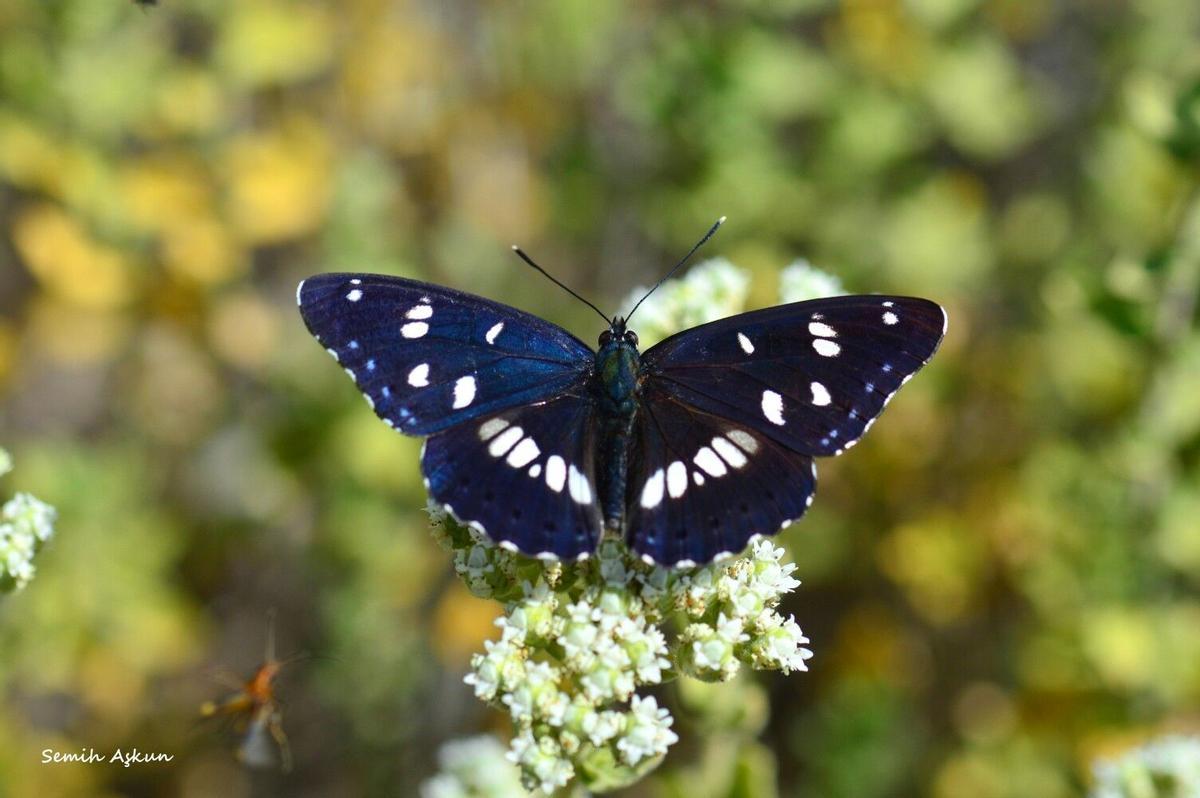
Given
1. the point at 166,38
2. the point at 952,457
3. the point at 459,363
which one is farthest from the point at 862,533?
the point at 166,38

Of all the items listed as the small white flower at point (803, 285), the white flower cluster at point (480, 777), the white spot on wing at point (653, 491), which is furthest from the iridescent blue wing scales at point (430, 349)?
the white flower cluster at point (480, 777)

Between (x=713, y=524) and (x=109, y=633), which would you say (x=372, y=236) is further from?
(x=713, y=524)

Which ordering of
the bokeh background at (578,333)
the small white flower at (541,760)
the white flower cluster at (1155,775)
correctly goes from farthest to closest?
the bokeh background at (578,333) < the white flower cluster at (1155,775) < the small white flower at (541,760)

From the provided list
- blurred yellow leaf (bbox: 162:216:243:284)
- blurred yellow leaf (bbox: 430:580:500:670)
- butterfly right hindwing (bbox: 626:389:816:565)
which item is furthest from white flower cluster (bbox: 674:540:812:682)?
blurred yellow leaf (bbox: 162:216:243:284)

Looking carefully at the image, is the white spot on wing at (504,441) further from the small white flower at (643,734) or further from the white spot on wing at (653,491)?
the small white flower at (643,734)

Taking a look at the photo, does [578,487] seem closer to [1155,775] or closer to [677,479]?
[677,479]

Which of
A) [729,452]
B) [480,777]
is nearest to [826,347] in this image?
[729,452]
